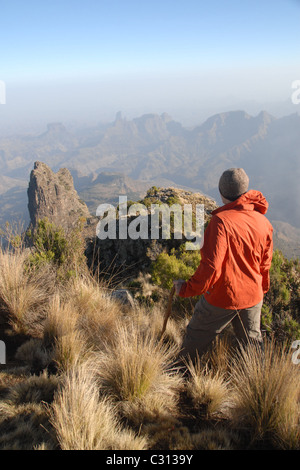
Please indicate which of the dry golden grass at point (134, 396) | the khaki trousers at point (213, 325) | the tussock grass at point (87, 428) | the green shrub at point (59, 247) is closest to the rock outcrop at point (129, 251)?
the green shrub at point (59, 247)

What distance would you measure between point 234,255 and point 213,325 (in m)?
0.84

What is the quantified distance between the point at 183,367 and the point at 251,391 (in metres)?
0.88

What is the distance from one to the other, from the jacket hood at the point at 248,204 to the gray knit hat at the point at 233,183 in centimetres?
7

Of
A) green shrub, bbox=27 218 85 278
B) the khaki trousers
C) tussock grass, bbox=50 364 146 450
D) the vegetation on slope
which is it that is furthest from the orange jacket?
green shrub, bbox=27 218 85 278

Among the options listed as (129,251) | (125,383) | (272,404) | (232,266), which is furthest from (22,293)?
(129,251)

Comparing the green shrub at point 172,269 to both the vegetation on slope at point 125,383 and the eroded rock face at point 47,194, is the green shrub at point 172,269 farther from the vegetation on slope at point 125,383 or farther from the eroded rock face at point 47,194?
the eroded rock face at point 47,194

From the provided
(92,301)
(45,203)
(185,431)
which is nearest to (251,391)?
(185,431)

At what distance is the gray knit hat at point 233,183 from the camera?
2709 millimetres

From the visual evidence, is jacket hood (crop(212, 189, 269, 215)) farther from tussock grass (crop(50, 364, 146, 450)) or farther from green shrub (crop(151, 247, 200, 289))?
green shrub (crop(151, 247, 200, 289))

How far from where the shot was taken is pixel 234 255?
8.77 ft

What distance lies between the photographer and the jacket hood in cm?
271

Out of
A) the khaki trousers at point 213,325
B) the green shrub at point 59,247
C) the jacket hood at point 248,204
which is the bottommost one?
the khaki trousers at point 213,325

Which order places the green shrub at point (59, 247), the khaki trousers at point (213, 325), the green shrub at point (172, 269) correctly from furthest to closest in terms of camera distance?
the green shrub at point (59, 247), the green shrub at point (172, 269), the khaki trousers at point (213, 325)

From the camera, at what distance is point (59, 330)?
139 inches
